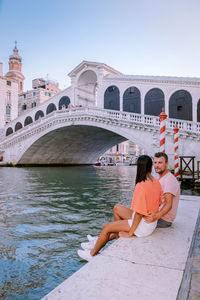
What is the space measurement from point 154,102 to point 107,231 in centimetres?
1758

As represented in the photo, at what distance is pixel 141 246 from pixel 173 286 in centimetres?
77

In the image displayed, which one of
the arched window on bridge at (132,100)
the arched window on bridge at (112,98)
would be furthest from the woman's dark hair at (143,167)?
the arched window on bridge at (112,98)

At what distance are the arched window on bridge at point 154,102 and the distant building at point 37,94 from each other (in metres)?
27.0

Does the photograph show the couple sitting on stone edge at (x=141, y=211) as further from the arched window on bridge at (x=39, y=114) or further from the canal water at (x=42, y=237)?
the arched window on bridge at (x=39, y=114)

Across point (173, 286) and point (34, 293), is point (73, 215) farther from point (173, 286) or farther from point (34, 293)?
point (173, 286)

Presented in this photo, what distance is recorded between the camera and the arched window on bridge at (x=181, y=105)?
58.3ft

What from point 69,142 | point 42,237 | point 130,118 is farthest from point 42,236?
point 69,142

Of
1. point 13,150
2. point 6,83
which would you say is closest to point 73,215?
point 13,150

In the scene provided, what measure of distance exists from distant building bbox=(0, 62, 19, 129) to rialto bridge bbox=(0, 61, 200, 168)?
5.95 metres

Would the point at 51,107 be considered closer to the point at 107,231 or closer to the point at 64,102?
the point at 64,102

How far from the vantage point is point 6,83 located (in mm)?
35969

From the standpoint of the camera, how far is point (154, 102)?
19109 mm

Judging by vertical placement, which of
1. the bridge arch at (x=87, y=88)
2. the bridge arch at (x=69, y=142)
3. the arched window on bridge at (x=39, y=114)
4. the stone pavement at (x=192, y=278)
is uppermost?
the bridge arch at (x=87, y=88)

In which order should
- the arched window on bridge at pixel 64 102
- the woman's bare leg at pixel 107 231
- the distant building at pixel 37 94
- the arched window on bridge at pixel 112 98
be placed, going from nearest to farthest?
the woman's bare leg at pixel 107 231 → the arched window on bridge at pixel 112 98 → the arched window on bridge at pixel 64 102 → the distant building at pixel 37 94
